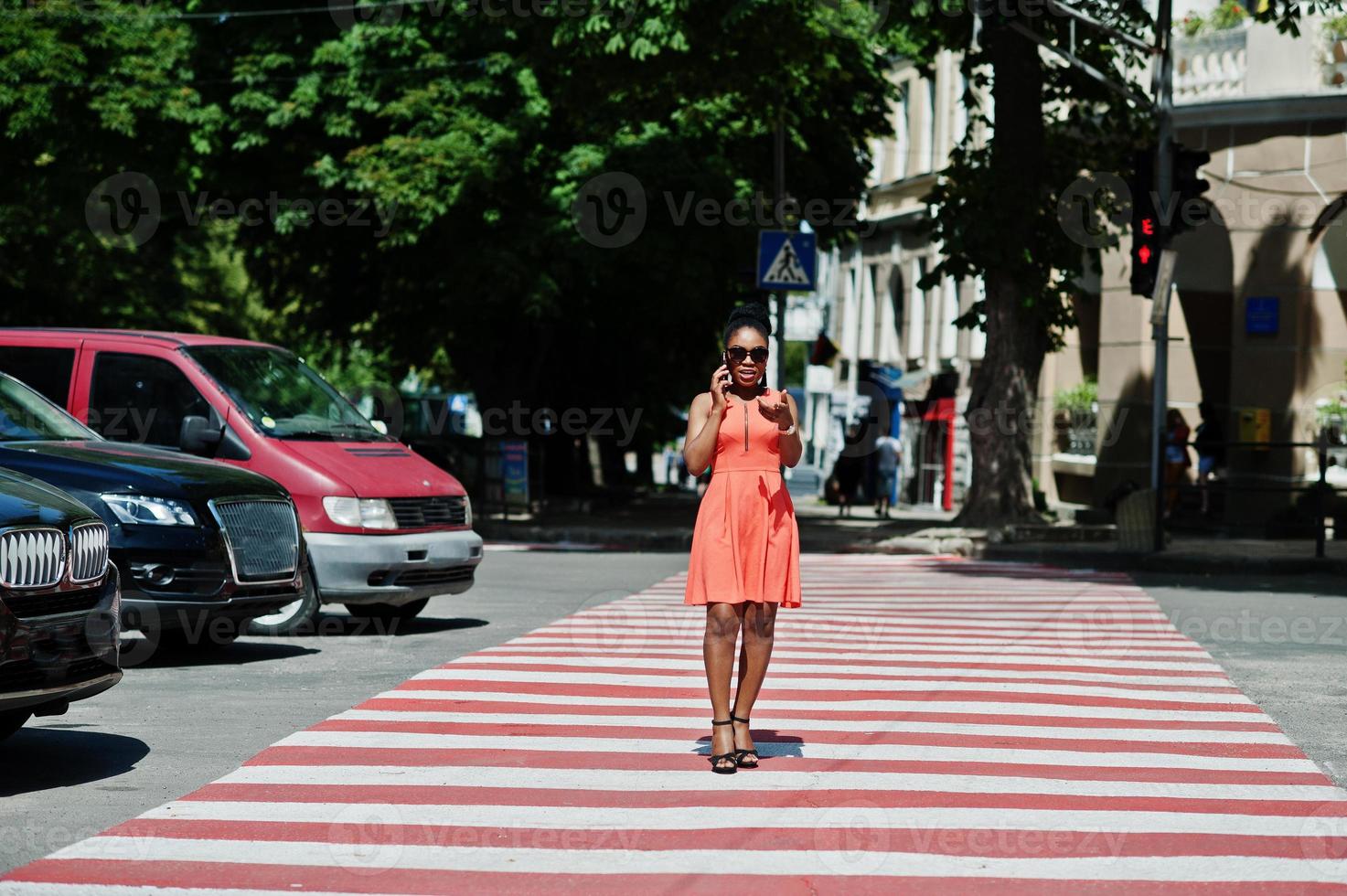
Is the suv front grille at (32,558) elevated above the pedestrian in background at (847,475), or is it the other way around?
the suv front grille at (32,558)

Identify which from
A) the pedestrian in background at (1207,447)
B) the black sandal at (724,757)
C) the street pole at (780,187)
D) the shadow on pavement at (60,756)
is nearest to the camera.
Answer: the shadow on pavement at (60,756)

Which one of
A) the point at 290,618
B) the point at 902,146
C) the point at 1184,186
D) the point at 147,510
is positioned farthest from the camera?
the point at 902,146

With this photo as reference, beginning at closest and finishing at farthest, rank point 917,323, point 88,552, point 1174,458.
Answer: point 88,552, point 1174,458, point 917,323

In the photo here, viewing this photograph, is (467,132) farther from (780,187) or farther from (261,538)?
(261,538)

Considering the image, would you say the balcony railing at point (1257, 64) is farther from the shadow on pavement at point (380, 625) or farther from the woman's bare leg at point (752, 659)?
the woman's bare leg at point (752, 659)

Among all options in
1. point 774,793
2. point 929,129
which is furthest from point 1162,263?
point 929,129

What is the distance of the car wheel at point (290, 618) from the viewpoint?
12.2 m

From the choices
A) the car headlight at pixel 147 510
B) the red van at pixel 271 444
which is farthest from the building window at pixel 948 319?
the car headlight at pixel 147 510

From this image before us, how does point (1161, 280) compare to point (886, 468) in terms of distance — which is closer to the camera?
point (1161, 280)

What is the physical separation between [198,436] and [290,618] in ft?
4.41

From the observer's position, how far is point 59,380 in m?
12.6

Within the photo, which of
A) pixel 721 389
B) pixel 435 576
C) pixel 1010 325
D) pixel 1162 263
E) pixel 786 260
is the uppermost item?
pixel 786 260

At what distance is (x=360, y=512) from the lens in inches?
491

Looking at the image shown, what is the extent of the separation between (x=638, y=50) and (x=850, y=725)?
15455 mm
